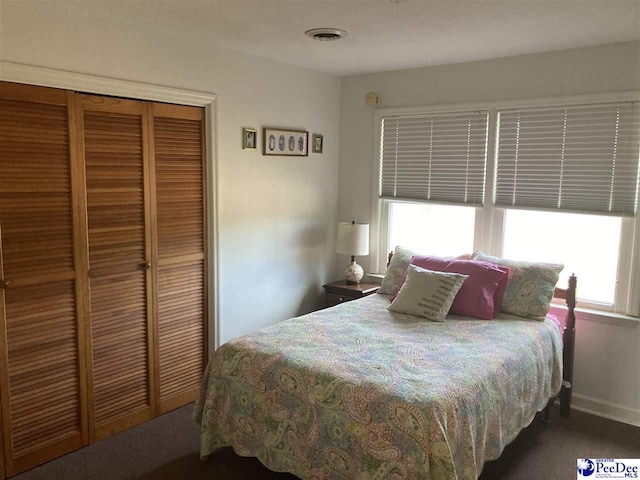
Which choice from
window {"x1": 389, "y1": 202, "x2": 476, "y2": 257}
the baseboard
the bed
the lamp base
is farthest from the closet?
the baseboard

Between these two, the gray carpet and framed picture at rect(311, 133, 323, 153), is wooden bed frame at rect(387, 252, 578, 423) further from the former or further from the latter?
framed picture at rect(311, 133, 323, 153)

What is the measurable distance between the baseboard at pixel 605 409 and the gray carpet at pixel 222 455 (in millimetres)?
56

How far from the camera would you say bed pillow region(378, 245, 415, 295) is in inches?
142

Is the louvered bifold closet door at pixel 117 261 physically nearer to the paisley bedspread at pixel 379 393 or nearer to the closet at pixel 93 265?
the closet at pixel 93 265

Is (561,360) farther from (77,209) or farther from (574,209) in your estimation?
(77,209)

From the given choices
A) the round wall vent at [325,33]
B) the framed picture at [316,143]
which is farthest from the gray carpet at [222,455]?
the round wall vent at [325,33]

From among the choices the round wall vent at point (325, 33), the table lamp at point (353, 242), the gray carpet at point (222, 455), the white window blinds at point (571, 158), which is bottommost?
the gray carpet at point (222, 455)

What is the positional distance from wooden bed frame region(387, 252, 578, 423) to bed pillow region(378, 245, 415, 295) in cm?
95

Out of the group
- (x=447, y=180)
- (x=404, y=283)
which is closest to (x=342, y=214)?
(x=447, y=180)

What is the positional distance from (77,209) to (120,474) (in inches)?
54.3

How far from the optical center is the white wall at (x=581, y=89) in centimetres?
318

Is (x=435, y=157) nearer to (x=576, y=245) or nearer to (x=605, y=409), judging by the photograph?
(x=576, y=245)

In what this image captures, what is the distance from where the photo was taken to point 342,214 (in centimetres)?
450

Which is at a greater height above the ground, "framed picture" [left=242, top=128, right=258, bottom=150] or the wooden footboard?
"framed picture" [left=242, top=128, right=258, bottom=150]
